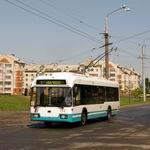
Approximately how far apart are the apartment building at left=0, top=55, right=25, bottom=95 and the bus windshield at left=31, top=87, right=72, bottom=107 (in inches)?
6074

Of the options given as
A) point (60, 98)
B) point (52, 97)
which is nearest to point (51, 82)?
point (52, 97)

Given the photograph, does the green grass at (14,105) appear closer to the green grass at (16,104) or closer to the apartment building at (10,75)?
the green grass at (16,104)

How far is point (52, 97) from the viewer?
21.4 metres

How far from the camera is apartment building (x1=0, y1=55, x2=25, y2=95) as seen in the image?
6954 inches

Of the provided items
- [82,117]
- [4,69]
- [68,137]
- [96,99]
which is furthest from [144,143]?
[4,69]

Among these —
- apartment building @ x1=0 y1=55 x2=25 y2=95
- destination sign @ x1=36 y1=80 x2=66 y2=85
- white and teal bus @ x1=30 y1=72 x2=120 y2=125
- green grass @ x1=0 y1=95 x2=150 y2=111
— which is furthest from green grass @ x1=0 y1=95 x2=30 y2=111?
apartment building @ x1=0 y1=55 x2=25 y2=95

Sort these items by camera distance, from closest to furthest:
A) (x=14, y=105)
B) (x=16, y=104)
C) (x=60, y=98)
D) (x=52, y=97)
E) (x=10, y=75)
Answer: (x=60, y=98), (x=52, y=97), (x=14, y=105), (x=16, y=104), (x=10, y=75)

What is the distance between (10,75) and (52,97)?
160 m

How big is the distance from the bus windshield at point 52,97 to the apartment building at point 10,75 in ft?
506

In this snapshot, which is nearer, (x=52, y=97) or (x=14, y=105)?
(x=52, y=97)

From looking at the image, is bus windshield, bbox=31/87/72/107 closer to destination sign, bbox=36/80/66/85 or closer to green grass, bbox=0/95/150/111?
destination sign, bbox=36/80/66/85

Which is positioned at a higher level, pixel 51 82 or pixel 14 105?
pixel 51 82

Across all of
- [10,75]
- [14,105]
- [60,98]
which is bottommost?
A: [14,105]

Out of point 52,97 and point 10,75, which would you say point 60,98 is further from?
point 10,75
